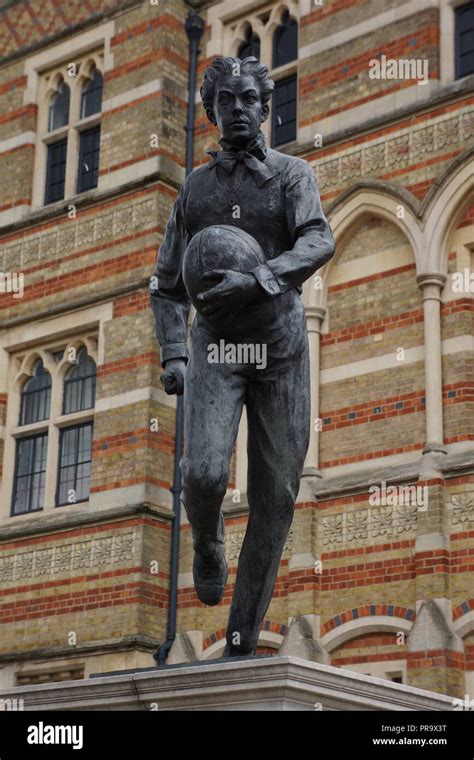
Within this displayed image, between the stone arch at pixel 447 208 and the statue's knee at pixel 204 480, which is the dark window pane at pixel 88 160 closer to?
the stone arch at pixel 447 208

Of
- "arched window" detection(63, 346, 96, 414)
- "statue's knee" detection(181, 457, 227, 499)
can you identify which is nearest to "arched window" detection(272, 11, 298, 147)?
"arched window" detection(63, 346, 96, 414)

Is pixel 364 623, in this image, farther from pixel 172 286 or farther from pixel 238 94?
pixel 238 94

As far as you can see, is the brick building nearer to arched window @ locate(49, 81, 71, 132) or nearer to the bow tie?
arched window @ locate(49, 81, 71, 132)

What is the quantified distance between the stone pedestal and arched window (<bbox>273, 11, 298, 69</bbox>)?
11549mm

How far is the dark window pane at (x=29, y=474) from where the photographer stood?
15.5 m

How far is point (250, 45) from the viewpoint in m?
15.9

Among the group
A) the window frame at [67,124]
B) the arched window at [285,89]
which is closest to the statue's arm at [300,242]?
the arched window at [285,89]

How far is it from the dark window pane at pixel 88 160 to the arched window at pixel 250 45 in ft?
6.91

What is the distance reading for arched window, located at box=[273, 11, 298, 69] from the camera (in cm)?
1544

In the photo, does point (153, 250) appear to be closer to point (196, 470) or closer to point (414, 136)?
point (414, 136)
